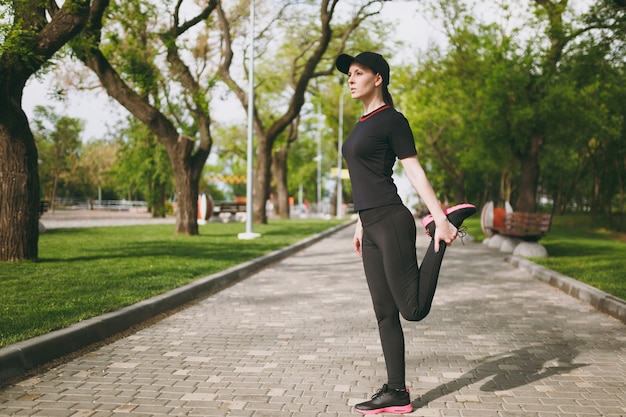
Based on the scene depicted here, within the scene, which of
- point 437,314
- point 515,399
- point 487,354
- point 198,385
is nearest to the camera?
point 515,399

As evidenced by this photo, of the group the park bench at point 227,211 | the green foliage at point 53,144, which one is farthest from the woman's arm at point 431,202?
the green foliage at point 53,144

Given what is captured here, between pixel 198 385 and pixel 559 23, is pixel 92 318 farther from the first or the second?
pixel 559 23

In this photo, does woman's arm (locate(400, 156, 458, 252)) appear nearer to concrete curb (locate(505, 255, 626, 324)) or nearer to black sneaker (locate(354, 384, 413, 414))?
black sneaker (locate(354, 384, 413, 414))

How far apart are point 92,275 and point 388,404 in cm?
644

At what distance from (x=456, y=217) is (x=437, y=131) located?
38988mm

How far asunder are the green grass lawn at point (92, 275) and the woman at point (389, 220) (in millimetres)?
2790

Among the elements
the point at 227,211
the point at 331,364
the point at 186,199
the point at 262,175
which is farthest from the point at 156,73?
the point at 227,211

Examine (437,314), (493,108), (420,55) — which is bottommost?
(437,314)

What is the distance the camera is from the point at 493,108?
19.5 metres

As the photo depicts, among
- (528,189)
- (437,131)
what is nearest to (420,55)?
(437,131)

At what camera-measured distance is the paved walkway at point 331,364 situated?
3908 mm

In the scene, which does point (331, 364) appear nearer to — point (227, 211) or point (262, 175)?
point (262, 175)

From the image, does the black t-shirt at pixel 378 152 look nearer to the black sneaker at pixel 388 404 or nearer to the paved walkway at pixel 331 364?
the black sneaker at pixel 388 404

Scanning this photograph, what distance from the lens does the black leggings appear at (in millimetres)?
3615
